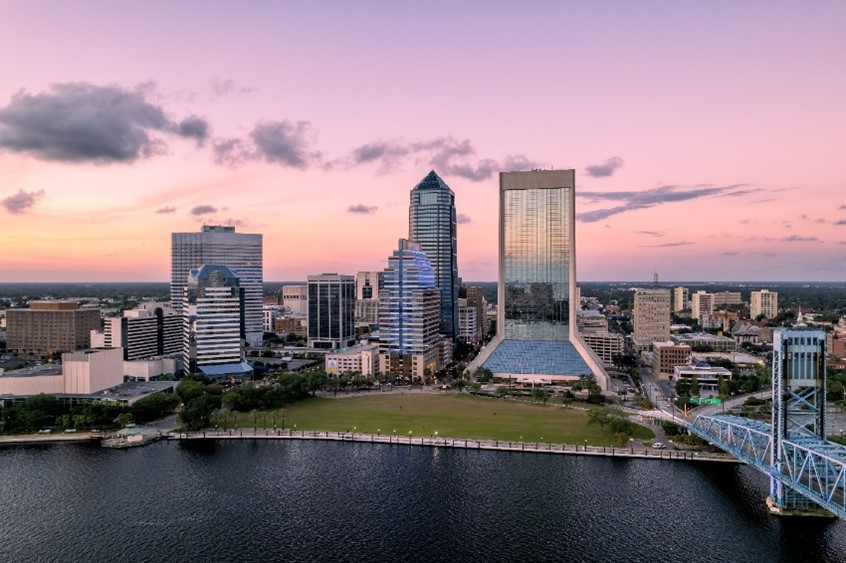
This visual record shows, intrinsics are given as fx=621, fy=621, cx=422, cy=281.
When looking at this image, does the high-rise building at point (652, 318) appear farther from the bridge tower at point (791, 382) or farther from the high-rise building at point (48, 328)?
the high-rise building at point (48, 328)

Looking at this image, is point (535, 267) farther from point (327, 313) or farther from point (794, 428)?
point (794, 428)

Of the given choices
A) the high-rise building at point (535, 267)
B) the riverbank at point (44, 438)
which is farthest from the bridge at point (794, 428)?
the riverbank at point (44, 438)

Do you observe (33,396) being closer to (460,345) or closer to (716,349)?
(460,345)

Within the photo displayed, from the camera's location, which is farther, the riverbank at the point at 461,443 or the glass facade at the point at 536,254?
the glass facade at the point at 536,254

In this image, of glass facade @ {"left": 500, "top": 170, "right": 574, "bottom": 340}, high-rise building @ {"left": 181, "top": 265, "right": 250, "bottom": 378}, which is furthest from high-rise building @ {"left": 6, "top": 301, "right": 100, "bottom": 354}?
glass facade @ {"left": 500, "top": 170, "right": 574, "bottom": 340}

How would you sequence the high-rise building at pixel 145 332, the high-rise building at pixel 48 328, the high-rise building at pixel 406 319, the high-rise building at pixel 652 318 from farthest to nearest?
the high-rise building at pixel 652 318, the high-rise building at pixel 48 328, the high-rise building at pixel 145 332, the high-rise building at pixel 406 319

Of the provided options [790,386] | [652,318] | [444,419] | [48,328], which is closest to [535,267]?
[444,419]
